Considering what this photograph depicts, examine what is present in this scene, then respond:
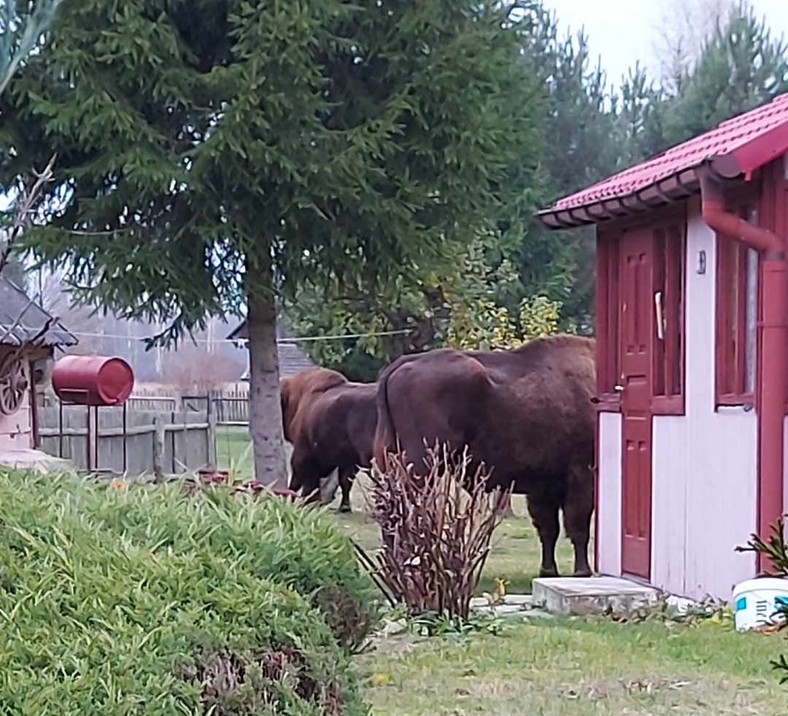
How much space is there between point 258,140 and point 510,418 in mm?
3691

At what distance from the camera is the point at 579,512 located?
12.0 m

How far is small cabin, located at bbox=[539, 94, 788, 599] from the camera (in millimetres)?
7977

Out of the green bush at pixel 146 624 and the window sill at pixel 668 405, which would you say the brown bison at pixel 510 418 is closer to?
the window sill at pixel 668 405

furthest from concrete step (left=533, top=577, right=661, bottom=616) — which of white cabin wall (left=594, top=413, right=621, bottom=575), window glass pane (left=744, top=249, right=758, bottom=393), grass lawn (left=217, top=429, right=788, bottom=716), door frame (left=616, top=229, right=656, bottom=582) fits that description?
window glass pane (left=744, top=249, right=758, bottom=393)

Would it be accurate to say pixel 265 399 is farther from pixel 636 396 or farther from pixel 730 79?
pixel 730 79

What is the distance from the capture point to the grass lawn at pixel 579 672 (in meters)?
5.80

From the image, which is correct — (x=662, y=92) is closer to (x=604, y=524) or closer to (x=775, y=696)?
(x=604, y=524)

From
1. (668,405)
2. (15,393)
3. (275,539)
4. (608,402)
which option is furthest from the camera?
(15,393)

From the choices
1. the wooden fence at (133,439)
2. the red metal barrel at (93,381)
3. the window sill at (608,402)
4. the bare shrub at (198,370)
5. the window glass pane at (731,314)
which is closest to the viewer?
the window glass pane at (731,314)

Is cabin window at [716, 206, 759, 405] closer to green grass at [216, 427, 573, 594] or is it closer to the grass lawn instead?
the grass lawn

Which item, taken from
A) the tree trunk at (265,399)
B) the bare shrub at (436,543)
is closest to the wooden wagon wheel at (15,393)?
the tree trunk at (265,399)

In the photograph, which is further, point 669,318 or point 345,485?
point 345,485

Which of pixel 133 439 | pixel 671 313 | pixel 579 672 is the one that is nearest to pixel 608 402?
pixel 671 313

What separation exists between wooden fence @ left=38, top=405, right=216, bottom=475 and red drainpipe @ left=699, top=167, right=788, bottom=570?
13.5 meters
